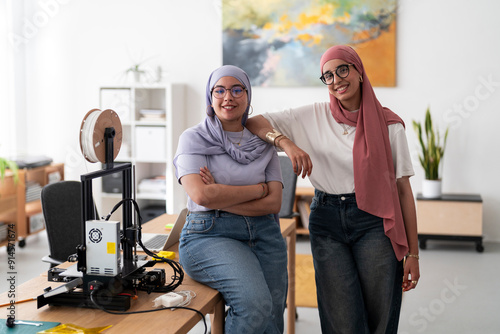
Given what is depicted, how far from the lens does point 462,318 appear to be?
3523 millimetres

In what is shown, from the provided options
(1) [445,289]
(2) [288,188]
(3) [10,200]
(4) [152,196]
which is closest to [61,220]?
(2) [288,188]

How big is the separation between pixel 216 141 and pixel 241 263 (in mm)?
488

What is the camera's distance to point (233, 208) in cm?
204

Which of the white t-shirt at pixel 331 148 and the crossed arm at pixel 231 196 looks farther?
the white t-shirt at pixel 331 148

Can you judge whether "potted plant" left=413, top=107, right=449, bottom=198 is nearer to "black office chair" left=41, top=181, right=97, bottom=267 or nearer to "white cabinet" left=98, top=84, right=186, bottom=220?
"white cabinet" left=98, top=84, right=186, bottom=220

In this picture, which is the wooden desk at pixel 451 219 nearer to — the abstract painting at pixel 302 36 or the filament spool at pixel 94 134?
the abstract painting at pixel 302 36

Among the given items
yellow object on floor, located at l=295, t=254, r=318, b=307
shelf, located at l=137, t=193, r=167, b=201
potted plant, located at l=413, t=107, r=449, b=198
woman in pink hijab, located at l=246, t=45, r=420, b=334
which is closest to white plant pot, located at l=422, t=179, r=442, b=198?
potted plant, located at l=413, t=107, r=449, b=198

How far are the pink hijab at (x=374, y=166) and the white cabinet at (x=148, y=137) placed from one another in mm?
3655

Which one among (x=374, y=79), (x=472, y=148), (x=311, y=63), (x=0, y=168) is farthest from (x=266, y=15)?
(x=0, y=168)

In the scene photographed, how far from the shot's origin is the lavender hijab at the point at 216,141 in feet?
6.78

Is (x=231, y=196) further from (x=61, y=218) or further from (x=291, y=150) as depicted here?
(x=61, y=218)

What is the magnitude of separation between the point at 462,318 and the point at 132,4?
4507mm

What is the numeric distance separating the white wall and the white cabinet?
377mm

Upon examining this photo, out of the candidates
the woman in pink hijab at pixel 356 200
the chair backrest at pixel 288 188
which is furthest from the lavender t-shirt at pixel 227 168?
the chair backrest at pixel 288 188
